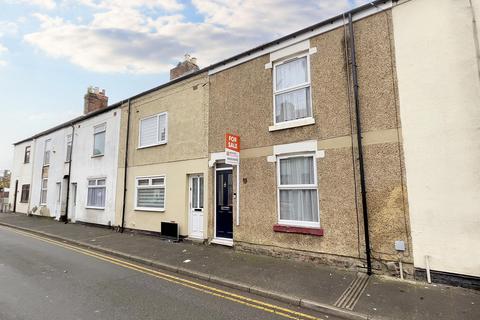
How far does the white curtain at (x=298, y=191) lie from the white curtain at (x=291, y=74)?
2.23 m

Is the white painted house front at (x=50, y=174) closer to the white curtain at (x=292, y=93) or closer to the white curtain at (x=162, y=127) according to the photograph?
the white curtain at (x=162, y=127)

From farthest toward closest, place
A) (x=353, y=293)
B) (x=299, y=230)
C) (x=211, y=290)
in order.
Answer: (x=299, y=230) → (x=211, y=290) → (x=353, y=293)

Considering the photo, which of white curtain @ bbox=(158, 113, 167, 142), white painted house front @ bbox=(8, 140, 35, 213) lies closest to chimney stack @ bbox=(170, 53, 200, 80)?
white curtain @ bbox=(158, 113, 167, 142)

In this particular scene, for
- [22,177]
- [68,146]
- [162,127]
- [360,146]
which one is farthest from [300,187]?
[22,177]

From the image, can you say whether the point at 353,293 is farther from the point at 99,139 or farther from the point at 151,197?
the point at 99,139

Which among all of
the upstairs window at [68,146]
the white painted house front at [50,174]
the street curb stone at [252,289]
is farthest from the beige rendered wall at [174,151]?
the white painted house front at [50,174]

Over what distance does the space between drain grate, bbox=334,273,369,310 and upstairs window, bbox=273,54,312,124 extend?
417cm

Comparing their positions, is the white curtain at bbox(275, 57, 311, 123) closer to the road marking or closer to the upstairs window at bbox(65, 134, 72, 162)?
the road marking

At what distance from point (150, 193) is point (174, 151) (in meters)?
2.31

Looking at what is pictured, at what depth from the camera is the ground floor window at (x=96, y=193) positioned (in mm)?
14680

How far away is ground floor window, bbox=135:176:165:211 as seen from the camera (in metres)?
11.7

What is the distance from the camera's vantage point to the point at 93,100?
744 inches

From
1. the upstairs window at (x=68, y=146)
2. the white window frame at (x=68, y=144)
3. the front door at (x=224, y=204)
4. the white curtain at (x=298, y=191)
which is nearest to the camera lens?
the white curtain at (x=298, y=191)

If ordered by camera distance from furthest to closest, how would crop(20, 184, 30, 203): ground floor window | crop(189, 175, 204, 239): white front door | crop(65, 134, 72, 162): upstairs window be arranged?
1. crop(20, 184, 30, 203): ground floor window
2. crop(65, 134, 72, 162): upstairs window
3. crop(189, 175, 204, 239): white front door
